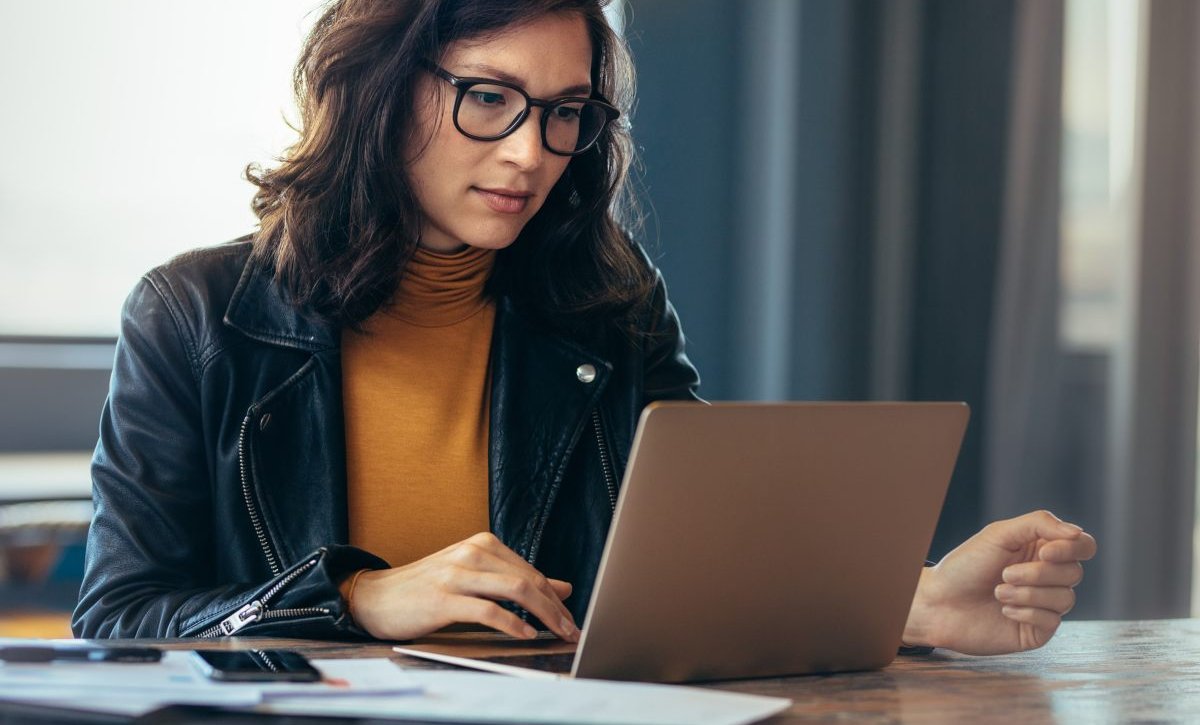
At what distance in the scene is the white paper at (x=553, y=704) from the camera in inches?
31.1

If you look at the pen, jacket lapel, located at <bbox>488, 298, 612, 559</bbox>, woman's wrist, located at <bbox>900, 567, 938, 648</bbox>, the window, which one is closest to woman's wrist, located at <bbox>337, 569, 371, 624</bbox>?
the pen

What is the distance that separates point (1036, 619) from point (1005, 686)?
151 millimetres

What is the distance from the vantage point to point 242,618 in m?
1.16

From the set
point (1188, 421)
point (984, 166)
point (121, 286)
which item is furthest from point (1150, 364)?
point (121, 286)

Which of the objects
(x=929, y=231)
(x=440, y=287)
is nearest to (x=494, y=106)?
(x=440, y=287)

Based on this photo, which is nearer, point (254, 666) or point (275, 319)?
point (254, 666)

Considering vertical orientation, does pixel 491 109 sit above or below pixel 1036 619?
above

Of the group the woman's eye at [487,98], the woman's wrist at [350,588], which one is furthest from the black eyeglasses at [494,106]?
the woman's wrist at [350,588]

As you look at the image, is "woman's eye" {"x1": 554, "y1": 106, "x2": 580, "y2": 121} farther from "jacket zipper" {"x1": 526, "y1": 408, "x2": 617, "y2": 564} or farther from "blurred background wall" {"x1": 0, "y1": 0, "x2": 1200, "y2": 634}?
"blurred background wall" {"x1": 0, "y1": 0, "x2": 1200, "y2": 634}

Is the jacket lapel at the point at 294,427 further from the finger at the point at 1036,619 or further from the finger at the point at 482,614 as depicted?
the finger at the point at 1036,619

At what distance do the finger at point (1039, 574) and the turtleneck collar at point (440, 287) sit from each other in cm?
80

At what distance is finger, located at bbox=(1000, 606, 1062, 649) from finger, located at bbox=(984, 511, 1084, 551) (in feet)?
0.18

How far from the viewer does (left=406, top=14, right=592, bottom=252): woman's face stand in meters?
1.50

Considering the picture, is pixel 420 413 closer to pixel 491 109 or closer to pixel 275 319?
pixel 275 319
